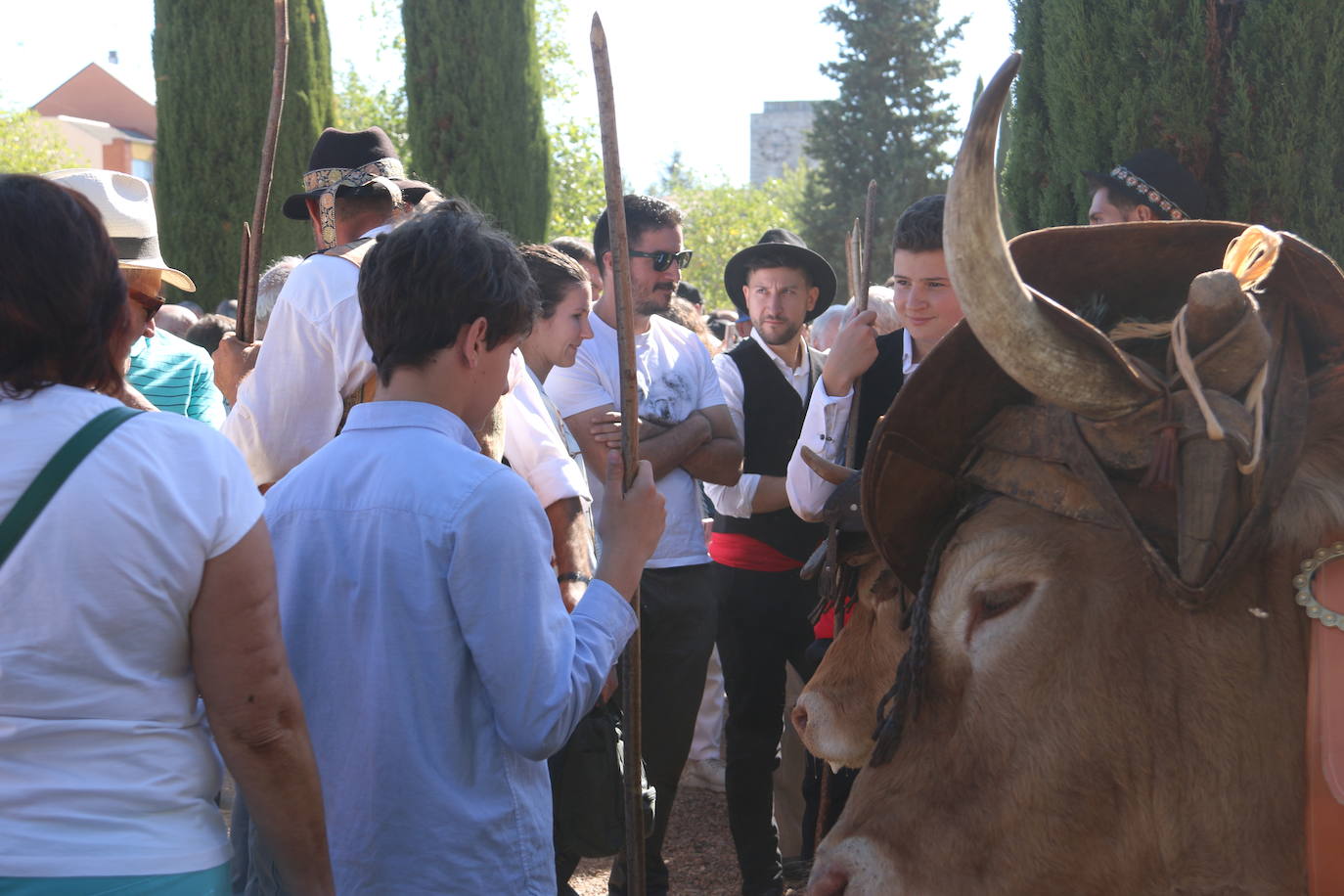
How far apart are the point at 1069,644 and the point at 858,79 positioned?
3503cm

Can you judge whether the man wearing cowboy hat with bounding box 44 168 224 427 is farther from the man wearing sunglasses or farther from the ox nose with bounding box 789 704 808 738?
the ox nose with bounding box 789 704 808 738

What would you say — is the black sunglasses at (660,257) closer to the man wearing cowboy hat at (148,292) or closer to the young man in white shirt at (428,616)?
the man wearing cowboy hat at (148,292)

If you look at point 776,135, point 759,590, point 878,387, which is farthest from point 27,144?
point 776,135

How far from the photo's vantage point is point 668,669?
4586 mm

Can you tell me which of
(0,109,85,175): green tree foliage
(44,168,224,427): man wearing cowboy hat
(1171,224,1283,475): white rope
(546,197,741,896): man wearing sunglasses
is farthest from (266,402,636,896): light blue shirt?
(0,109,85,175): green tree foliage

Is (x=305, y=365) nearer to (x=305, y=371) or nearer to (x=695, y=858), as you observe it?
(x=305, y=371)

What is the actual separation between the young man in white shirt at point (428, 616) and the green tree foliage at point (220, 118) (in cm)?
1436

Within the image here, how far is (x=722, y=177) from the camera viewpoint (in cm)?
4197

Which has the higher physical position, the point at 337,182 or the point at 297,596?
the point at 337,182

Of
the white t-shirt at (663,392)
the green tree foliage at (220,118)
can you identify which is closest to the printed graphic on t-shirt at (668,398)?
the white t-shirt at (663,392)

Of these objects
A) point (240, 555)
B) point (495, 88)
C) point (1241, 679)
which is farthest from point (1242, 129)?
point (495, 88)

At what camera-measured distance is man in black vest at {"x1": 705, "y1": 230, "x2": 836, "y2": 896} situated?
4625 millimetres

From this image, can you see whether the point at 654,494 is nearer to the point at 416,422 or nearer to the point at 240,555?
the point at 416,422

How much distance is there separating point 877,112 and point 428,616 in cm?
3435
